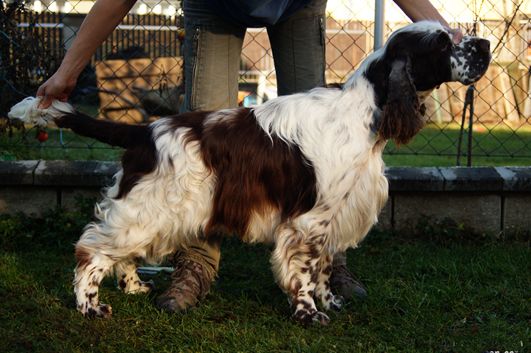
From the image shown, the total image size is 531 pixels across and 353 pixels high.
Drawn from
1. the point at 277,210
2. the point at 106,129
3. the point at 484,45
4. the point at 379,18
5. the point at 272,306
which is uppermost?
the point at 379,18

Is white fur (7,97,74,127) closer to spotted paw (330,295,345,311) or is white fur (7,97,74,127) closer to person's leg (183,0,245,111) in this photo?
person's leg (183,0,245,111)

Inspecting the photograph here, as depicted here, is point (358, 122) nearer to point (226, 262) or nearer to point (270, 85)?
Answer: point (226, 262)

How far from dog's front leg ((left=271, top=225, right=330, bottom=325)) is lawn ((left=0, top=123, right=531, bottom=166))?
1.45m

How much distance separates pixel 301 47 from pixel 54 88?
1197 millimetres

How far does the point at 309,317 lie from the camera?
11.4 ft

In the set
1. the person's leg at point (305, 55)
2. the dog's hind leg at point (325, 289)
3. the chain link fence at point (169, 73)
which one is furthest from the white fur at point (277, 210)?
the chain link fence at point (169, 73)

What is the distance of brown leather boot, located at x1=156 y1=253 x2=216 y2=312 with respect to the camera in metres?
3.68

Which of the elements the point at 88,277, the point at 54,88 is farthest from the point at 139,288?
the point at 54,88

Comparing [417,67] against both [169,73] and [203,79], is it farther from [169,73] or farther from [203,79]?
[169,73]

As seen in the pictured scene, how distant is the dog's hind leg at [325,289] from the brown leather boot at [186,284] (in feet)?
1.75

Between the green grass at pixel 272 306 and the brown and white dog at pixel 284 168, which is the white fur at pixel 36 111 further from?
the green grass at pixel 272 306

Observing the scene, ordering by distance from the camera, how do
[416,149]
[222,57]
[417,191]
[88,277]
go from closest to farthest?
[88,277] < [222,57] < [417,191] < [416,149]

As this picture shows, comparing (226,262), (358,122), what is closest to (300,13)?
(358,122)

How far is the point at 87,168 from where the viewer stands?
494 centimetres
